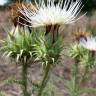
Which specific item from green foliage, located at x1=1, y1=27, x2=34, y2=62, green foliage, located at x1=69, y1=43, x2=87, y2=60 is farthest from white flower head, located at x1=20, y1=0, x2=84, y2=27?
green foliage, located at x1=69, y1=43, x2=87, y2=60

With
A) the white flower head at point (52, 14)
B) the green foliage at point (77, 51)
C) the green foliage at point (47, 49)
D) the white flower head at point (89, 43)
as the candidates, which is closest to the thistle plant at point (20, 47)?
the green foliage at point (47, 49)

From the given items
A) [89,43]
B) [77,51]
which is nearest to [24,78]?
[89,43]

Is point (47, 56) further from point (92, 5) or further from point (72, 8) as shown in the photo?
point (92, 5)

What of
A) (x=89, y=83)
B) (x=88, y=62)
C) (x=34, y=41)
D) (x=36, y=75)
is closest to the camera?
(x=34, y=41)

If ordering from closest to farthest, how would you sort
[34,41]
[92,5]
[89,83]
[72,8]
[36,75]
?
[72,8] < [34,41] < [36,75] < [89,83] < [92,5]

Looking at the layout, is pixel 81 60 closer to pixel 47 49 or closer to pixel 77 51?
pixel 77 51

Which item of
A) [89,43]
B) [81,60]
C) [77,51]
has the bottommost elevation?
[81,60]

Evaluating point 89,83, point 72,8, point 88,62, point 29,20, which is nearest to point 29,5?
point 29,20
